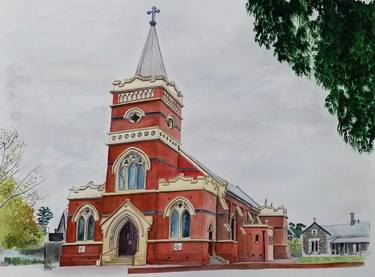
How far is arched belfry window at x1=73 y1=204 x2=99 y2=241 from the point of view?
5.08 metres

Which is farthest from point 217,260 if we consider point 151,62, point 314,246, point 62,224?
point 151,62

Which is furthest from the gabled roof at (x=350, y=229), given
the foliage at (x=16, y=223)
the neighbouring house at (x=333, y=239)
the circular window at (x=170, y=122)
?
the foliage at (x=16, y=223)

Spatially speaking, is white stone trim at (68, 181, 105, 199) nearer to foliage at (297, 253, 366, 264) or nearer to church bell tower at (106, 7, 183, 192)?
church bell tower at (106, 7, 183, 192)

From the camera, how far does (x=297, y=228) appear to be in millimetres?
5047

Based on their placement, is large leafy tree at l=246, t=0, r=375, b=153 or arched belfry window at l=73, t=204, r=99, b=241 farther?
arched belfry window at l=73, t=204, r=99, b=241

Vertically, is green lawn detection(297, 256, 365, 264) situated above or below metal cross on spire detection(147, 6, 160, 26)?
below

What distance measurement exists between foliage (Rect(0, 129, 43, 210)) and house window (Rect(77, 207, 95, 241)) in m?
0.37

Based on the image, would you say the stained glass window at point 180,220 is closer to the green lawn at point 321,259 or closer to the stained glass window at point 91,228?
the stained glass window at point 91,228

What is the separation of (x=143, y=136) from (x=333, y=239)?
1600 mm

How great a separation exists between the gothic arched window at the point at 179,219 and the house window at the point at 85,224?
578mm

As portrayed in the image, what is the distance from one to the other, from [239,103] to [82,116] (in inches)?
47.0

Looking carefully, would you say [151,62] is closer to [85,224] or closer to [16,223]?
[85,224]

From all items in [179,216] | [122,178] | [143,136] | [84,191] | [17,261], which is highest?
[143,136]

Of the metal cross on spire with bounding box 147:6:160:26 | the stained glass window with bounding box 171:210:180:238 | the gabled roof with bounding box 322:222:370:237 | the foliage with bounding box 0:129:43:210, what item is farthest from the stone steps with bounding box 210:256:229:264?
the metal cross on spire with bounding box 147:6:160:26
